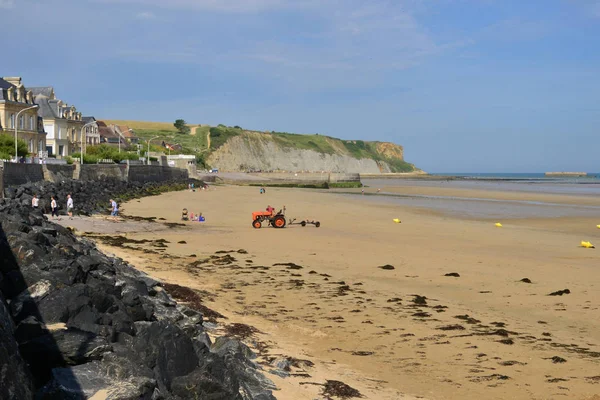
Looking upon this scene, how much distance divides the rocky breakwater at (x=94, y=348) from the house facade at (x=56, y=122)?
59552 mm

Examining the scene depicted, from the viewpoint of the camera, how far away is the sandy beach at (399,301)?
8.30 metres

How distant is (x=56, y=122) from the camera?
65312mm

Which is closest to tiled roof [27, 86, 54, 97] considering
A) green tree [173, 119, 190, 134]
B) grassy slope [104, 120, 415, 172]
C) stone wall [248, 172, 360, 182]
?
stone wall [248, 172, 360, 182]

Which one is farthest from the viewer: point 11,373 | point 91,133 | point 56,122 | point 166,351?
point 91,133

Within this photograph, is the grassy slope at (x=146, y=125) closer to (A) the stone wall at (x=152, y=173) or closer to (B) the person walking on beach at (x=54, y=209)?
(A) the stone wall at (x=152, y=173)

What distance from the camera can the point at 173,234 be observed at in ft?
81.7

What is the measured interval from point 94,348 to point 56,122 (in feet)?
213

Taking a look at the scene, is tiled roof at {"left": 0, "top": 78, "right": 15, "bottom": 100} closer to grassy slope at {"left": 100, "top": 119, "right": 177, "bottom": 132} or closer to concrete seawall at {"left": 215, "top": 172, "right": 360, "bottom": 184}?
concrete seawall at {"left": 215, "top": 172, "right": 360, "bottom": 184}

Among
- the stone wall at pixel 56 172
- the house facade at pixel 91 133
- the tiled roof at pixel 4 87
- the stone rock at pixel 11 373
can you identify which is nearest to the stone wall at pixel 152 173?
the house facade at pixel 91 133

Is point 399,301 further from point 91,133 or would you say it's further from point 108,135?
point 108,135

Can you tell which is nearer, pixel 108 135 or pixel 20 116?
pixel 20 116

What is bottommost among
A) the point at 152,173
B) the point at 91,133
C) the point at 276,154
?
the point at 152,173

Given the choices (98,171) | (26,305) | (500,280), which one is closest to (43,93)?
(98,171)

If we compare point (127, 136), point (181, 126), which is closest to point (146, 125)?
point (181, 126)
